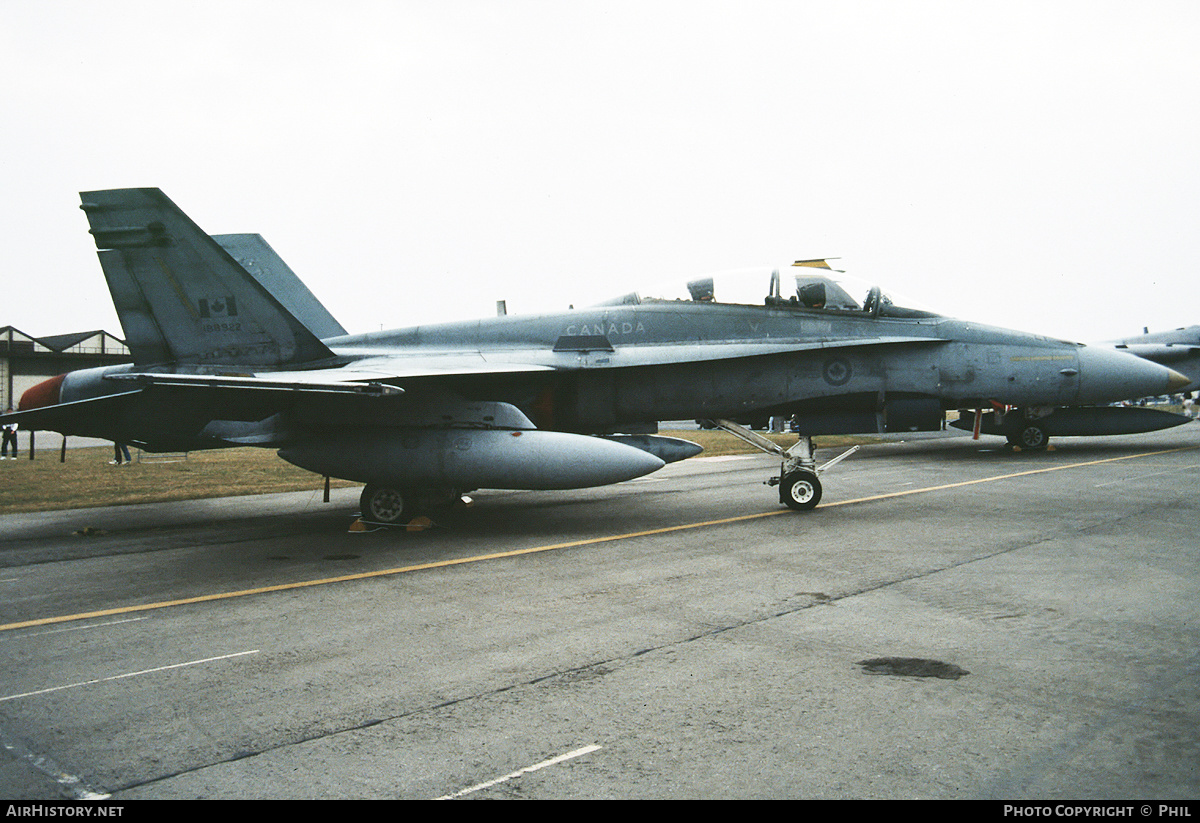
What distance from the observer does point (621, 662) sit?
463 centimetres

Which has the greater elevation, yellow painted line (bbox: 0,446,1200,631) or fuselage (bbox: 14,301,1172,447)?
fuselage (bbox: 14,301,1172,447)

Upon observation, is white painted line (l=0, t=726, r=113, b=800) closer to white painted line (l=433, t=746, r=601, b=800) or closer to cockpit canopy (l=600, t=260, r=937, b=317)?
white painted line (l=433, t=746, r=601, b=800)

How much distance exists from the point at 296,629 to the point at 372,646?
31.7 inches

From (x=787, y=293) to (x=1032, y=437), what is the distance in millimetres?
11861

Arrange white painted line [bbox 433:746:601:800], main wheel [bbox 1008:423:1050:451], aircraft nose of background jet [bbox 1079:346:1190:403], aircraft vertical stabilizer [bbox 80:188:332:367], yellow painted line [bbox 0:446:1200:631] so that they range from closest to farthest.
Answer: white painted line [bbox 433:746:601:800] → yellow painted line [bbox 0:446:1200:631] → aircraft vertical stabilizer [bbox 80:188:332:367] → aircraft nose of background jet [bbox 1079:346:1190:403] → main wheel [bbox 1008:423:1050:451]

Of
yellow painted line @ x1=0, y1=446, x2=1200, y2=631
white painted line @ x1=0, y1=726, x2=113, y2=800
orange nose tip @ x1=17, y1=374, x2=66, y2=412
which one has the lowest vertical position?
yellow painted line @ x1=0, y1=446, x2=1200, y2=631

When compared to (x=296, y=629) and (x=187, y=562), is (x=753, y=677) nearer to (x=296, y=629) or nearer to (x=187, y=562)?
(x=296, y=629)

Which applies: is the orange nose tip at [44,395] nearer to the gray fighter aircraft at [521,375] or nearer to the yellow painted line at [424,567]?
the gray fighter aircraft at [521,375]

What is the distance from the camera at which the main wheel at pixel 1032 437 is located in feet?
61.8

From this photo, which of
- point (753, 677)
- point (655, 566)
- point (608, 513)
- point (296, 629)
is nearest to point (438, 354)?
point (608, 513)

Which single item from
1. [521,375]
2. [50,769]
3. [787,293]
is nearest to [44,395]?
[521,375]

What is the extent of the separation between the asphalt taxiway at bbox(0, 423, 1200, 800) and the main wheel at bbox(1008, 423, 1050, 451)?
10.1m

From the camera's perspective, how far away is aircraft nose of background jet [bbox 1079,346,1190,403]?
13102mm

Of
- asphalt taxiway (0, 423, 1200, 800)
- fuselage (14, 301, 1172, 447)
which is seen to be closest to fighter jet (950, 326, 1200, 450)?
fuselage (14, 301, 1172, 447)
